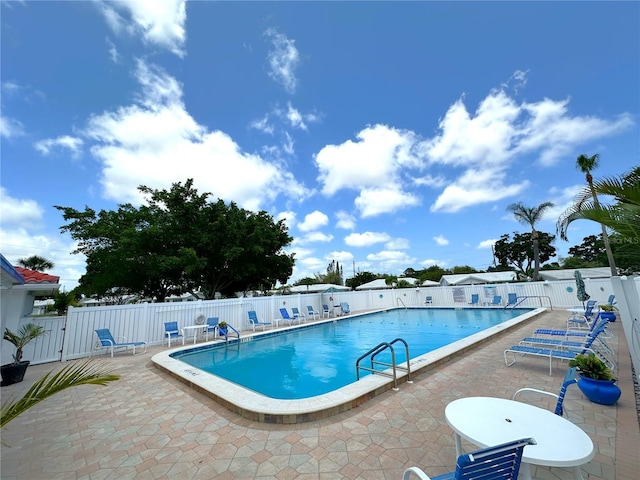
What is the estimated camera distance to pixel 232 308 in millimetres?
13539

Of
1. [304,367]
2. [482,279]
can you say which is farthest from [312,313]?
[482,279]

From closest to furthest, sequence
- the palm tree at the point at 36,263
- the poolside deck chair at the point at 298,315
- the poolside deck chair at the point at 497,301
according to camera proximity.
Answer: the poolside deck chair at the point at 298,315 → the poolside deck chair at the point at 497,301 → the palm tree at the point at 36,263

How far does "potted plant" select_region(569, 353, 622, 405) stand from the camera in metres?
3.82

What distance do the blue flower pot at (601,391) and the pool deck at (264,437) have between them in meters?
0.10

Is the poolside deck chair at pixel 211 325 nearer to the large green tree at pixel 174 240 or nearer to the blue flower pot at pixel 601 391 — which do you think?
the large green tree at pixel 174 240

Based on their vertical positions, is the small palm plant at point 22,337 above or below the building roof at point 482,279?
below

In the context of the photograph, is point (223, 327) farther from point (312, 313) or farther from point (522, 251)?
point (522, 251)

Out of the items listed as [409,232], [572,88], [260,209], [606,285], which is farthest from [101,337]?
[606,285]

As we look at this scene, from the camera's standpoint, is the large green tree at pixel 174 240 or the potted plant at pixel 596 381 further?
the large green tree at pixel 174 240

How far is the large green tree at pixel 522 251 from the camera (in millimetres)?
43438

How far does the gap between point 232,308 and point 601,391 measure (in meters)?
13.0

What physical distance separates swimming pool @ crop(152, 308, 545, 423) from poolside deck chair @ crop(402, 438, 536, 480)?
107 inches

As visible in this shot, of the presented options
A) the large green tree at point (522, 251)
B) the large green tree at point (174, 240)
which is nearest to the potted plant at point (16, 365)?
the large green tree at point (174, 240)

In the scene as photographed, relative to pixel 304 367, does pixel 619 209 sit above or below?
above
